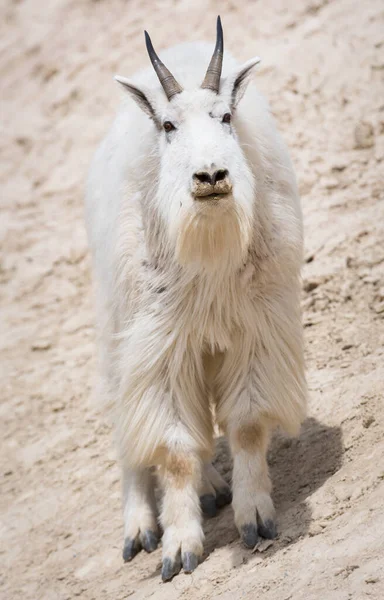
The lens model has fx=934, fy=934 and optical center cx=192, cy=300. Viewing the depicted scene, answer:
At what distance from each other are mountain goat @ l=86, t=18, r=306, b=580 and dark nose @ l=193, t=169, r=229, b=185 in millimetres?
230

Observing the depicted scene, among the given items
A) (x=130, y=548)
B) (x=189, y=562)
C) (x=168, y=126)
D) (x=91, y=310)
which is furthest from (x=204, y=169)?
(x=91, y=310)

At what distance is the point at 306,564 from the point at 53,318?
4.60m

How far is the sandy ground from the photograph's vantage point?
461 centimetres

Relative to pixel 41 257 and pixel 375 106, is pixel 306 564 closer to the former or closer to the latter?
pixel 375 106

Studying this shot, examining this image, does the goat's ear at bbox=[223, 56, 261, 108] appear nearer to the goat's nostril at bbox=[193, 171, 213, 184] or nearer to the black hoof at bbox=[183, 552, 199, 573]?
the goat's nostril at bbox=[193, 171, 213, 184]

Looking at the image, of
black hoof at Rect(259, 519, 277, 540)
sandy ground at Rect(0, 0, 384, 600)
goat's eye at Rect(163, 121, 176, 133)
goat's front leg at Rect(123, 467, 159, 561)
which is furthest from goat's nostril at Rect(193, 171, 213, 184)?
goat's front leg at Rect(123, 467, 159, 561)

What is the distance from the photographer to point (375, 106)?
26.0 feet

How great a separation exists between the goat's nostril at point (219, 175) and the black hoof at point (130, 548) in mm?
2279

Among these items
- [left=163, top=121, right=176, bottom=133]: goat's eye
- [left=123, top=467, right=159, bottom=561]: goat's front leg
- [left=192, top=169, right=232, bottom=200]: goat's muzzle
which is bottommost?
[left=123, top=467, right=159, bottom=561]: goat's front leg

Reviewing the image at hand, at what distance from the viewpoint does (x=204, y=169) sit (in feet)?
14.0

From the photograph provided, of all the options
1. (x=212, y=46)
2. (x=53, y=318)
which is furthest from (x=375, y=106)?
(x=53, y=318)

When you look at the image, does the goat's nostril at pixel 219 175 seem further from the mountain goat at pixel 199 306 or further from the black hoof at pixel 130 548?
the black hoof at pixel 130 548

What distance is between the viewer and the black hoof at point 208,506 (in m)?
5.50

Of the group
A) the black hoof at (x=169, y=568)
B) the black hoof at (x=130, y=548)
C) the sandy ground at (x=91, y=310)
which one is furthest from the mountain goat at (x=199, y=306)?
the black hoof at (x=130, y=548)
